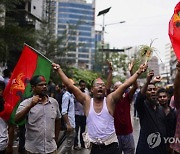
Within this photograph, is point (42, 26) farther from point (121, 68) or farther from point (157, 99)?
point (121, 68)

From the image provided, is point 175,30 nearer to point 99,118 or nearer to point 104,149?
point 99,118

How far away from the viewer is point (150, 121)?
17.2 ft

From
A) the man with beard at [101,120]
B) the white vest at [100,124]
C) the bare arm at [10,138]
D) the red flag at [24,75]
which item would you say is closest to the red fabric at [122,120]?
the red flag at [24,75]

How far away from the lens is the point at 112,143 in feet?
15.8

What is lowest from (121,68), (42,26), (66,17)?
(121,68)

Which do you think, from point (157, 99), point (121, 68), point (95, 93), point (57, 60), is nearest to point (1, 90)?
point (95, 93)

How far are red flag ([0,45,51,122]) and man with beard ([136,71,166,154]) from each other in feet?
4.63

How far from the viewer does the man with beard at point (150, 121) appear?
5.17 meters

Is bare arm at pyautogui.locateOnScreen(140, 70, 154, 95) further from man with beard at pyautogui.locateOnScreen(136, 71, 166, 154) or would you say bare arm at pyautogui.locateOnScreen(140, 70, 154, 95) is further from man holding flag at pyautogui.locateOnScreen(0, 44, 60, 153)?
man holding flag at pyautogui.locateOnScreen(0, 44, 60, 153)

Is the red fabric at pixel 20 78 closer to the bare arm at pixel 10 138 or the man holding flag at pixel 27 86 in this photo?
the man holding flag at pixel 27 86

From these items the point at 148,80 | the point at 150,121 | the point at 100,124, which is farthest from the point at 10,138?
the point at 148,80

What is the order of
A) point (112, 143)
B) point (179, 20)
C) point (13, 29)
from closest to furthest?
point (112, 143) < point (179, 20) < point (13, 29)

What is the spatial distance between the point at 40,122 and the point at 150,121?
1492 millimetres

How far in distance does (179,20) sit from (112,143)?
189 cm
